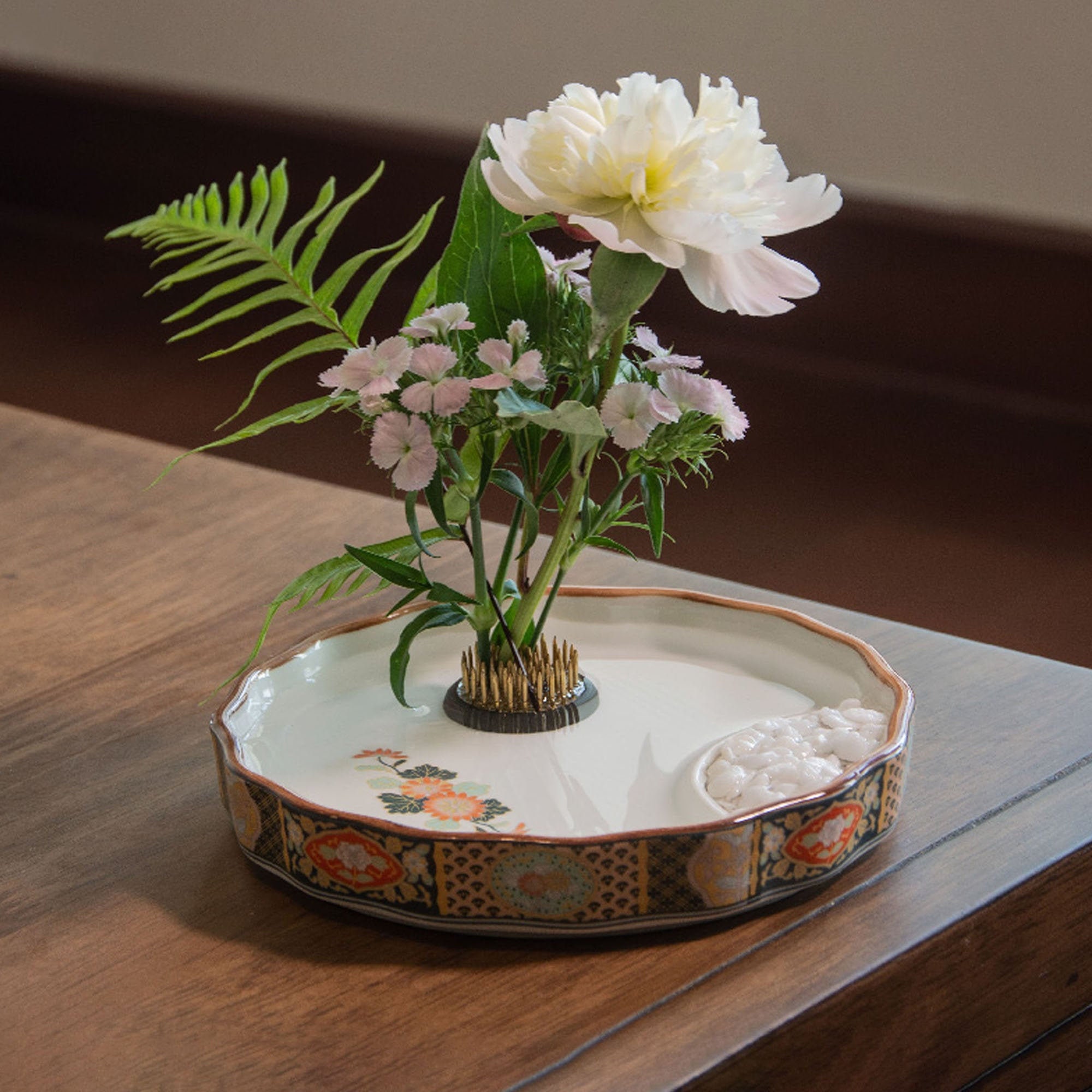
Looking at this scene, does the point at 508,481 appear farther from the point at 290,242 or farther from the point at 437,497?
the point at 290,242

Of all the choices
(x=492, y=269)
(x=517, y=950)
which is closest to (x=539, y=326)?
(x=492, y=269)

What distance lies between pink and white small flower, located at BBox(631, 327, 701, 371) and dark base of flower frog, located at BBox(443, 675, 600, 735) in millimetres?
151

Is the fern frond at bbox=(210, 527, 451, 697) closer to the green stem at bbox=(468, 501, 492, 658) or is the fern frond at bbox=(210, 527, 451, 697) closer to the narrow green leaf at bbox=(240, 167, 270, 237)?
the green stem at bbox=(468, 501, 492, 658)

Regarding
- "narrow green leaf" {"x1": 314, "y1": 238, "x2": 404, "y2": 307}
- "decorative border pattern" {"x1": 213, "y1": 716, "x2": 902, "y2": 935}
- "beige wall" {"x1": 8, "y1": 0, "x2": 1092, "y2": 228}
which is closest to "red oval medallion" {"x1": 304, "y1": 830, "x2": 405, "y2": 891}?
"decorative border pattern" {"x1": 213, "y1": 716, "x2": 902, "y2": 935}

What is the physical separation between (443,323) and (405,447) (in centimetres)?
5

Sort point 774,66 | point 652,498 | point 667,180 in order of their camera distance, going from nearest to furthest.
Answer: point 667,180 < point 652,498 < point 774,66

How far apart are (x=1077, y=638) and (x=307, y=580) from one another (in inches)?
48.3

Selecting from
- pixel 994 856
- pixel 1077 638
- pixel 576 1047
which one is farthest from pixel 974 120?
pixel 576 1047

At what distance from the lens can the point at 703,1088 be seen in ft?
1.73

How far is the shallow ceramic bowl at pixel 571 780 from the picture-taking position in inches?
22.8

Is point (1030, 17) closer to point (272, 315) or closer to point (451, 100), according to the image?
point (451, 100)

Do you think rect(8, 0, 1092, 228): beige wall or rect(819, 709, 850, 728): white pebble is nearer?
rect(819, 709, 850, 728): white pebble

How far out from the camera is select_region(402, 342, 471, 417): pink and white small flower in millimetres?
597

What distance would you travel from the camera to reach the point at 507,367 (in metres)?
Result: 0.61
